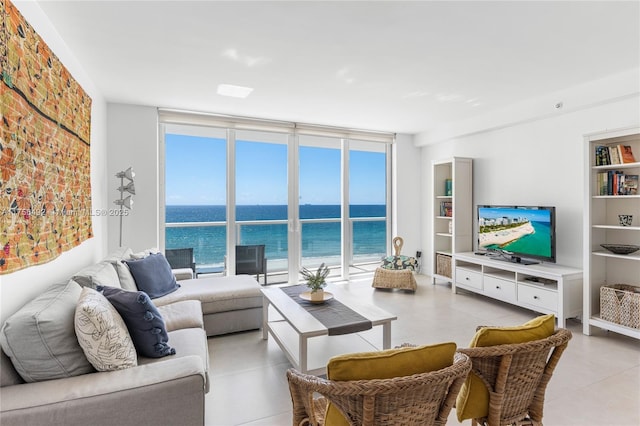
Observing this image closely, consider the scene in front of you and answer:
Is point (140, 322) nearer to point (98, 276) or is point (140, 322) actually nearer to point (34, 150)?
point (98, 276)

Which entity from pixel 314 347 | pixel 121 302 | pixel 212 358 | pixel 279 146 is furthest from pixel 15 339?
pixel 279 146

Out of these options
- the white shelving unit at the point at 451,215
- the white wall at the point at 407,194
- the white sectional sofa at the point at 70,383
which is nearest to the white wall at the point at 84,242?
the white sectional sofa at the point at 70,383

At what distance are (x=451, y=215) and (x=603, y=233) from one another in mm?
1926

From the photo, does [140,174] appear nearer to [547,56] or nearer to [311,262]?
[311,262]

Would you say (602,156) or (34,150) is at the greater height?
(602,156)

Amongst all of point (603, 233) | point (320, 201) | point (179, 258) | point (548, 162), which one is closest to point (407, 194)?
point (320, 201)

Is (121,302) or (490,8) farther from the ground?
(490,8)

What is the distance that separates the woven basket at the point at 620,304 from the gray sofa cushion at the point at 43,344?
4046mm

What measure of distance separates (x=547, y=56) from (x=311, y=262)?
4404 millimetres

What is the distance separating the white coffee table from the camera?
2270 millimetres

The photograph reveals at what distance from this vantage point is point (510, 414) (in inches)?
56.2

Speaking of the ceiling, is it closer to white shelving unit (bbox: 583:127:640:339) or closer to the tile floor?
white shelving unit (bbox: 583:127:640:339)

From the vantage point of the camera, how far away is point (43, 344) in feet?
4.74

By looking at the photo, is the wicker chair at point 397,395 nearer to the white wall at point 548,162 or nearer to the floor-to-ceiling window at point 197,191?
the white wall at point 548,162
